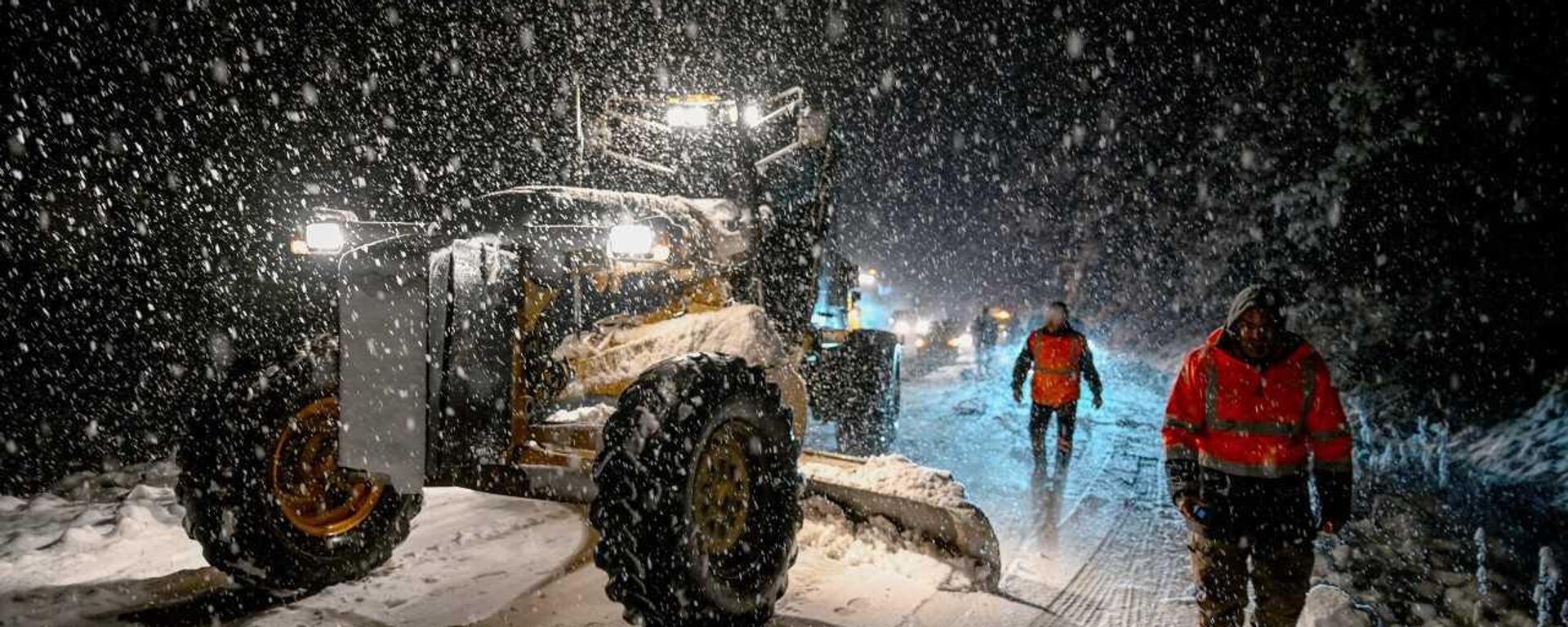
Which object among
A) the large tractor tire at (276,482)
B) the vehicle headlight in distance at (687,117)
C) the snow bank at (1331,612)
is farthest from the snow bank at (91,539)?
the snow bank at (1331,612)

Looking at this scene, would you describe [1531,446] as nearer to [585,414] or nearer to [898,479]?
[898,479]

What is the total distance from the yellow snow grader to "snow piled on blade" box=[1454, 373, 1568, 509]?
7.42 m

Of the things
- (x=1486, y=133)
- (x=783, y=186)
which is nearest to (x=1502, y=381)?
(x=1486, y=133)

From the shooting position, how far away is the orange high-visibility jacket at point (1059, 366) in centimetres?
688

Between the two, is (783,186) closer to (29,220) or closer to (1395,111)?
(29,220)

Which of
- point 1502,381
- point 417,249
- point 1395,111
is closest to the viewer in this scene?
point 417,249

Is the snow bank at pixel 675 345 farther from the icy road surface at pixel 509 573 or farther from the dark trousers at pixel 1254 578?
the dark trousers at pixel 1254 578

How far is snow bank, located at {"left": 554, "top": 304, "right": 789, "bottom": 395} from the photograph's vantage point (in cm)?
392

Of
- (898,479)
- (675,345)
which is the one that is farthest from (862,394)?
(675,345)

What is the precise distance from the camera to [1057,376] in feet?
22.8

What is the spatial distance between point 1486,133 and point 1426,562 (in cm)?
1032

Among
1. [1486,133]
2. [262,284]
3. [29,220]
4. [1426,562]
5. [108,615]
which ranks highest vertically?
[1486,133]

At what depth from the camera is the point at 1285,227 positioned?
17.0m

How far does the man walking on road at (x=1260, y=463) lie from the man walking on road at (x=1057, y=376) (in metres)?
3.47
